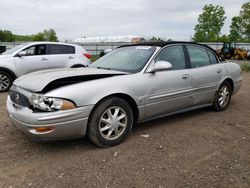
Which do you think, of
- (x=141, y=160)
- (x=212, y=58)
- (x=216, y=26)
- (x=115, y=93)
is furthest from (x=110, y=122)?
(x=216, y=26)

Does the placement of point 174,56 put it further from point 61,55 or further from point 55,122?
point 61,55

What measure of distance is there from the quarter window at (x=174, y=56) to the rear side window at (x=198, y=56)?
24 centimetres

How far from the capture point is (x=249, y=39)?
4297cm

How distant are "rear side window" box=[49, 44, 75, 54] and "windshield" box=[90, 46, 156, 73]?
4.47 m

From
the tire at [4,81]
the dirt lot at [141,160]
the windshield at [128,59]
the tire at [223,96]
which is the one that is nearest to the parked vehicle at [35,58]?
the tire at [4,81]

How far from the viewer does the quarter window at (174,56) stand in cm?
434

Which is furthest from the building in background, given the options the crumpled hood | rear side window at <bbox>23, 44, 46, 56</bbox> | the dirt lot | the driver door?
the crumpled hood

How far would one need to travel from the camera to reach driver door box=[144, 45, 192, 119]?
3988 millimetres

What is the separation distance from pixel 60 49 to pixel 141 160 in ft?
21.9

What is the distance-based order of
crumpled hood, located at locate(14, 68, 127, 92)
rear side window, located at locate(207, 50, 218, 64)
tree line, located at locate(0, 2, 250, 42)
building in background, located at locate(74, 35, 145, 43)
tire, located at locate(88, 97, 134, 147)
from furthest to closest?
tree line, located at locate(0, 2, 250, 42)
building in background, located at locate(74, 35, 145, 43)
rear side window, located at locate(207, 50, 218, 64)
tire, located at locate(88, 97, 134, 147)
crumpled hood, located at locate(14, 68, 127, 92)

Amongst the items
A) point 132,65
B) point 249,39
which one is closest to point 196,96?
point 132,65

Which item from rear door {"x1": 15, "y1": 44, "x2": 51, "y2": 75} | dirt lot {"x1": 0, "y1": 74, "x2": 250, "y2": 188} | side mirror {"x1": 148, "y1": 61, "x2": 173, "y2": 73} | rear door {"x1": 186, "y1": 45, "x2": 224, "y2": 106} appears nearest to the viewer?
Answer: dirt lot {"x1": 0, "y1": 74, "x2": 250, "y2": 188}

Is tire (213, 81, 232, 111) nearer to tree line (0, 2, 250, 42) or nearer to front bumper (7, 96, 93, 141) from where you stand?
front bumper (7, 96, 93, 141)

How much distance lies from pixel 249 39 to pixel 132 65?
44.6 metres
